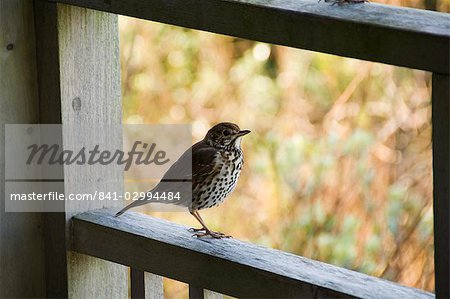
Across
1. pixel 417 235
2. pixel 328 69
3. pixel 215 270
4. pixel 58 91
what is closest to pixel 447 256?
pixel 215 270

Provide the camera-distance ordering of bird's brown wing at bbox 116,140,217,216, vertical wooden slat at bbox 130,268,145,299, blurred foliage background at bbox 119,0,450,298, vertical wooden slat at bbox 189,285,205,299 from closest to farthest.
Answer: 1. vertical wooden slat at bbox 189,285,205,299
2. vertical wooden slat at bbox 130,268,145,299
3. bird's brown wing at bbox 116,140,217,216
4. blurred foliage background at bbox 119,0,450,298

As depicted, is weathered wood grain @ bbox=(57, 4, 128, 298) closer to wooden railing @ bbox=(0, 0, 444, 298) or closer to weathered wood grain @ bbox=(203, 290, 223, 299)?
wooden railing @ bbox=(0, 0, 444, 298)

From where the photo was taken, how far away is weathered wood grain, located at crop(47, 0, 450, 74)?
1.44 m

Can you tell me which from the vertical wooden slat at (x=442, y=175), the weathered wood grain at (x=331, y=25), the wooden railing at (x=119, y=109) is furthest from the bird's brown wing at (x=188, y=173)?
the vertical wooden slat at (x=442, y=175)

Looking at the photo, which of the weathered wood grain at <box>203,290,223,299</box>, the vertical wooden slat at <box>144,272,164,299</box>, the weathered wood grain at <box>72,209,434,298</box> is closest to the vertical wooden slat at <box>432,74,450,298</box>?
the weathered wood grain at <box>72,209,434,298</box>

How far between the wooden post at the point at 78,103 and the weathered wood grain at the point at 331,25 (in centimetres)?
28

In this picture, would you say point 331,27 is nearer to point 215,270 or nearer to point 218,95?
point 215,270

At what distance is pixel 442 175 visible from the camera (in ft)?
4.73

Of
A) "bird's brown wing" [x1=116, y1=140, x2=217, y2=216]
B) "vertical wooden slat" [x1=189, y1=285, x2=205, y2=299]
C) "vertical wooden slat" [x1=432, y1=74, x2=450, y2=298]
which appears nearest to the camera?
"vertical wooden slat" [x1=432, y1=74, x2=450, y2=298]

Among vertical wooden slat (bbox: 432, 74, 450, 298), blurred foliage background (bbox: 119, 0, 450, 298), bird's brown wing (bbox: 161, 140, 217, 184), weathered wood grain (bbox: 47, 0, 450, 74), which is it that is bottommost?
blurred foliage background (bbox: 119, 0, 450, 298)

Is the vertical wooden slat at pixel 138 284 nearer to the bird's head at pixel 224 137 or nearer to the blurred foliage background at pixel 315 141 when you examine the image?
the bird's head at pixel 224 137

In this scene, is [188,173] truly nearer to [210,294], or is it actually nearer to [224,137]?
[224,137]

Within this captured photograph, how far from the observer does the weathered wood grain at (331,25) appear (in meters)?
1.44

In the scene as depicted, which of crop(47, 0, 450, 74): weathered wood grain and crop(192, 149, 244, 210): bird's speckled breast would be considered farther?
crop(192, 149, 244, 210): bird's speckled breast
